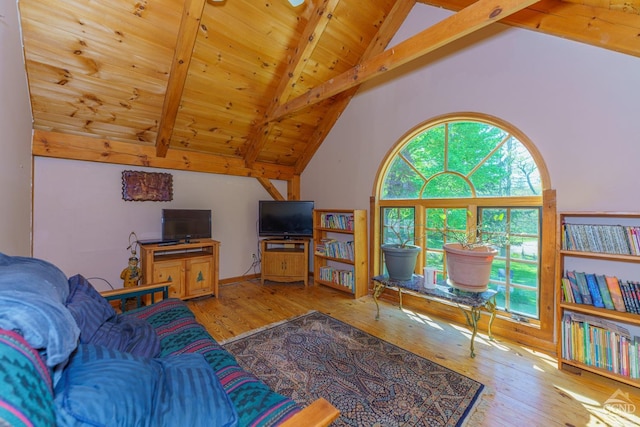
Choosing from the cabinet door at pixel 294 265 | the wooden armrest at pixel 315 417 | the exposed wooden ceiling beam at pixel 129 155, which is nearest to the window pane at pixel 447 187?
the cabinet door at pixel 294 265

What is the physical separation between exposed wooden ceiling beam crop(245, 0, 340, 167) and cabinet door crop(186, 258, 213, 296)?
1877 millimetres

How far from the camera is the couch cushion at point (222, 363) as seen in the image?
0.99m

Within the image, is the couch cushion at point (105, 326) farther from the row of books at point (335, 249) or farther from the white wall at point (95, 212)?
the row of books at point (335, 249)

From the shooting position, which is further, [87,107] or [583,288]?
[87,107]

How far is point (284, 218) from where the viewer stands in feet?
13.6

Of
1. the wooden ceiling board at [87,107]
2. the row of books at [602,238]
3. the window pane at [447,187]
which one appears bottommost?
the row of books at [602,238]

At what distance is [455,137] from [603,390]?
2346mm

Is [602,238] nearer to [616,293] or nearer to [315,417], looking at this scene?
[616,293]

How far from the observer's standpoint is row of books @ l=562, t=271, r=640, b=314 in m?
1.73

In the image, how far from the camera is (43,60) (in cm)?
224

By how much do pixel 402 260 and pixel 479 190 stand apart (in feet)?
3.51

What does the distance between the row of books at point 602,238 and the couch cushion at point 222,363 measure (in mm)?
2277

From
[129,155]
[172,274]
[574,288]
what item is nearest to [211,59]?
[129,155]

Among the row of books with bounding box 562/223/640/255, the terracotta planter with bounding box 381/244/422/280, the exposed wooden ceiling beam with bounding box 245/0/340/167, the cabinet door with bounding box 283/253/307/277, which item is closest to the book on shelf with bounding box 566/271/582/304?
the row of books with bounding box 562/223/640/255
